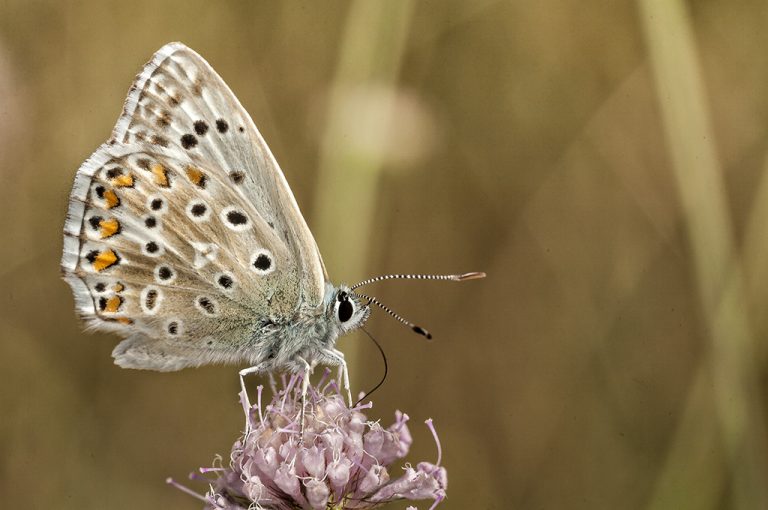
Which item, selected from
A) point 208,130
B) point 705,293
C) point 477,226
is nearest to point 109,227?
point 208,130

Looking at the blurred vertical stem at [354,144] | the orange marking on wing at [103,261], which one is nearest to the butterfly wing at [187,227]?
the orange marking on wing at [103,261]

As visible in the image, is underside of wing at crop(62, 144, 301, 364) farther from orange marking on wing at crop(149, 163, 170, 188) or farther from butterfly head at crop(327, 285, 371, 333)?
butterfly head at crop(327, 285, 371, 333)

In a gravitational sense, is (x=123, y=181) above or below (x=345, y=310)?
above

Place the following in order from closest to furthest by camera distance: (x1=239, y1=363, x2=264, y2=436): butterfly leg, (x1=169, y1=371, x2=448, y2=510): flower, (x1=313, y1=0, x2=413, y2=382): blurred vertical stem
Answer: (x1=169, y1=371, x2=448, y2=510): flower
(x1=239, y1=363, x2=264, y2=436): butterfly leg
(x1=313, y1=0, x2=413, y2=382): blurred vertical stem

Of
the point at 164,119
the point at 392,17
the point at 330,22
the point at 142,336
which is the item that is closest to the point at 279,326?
the point at 142,336

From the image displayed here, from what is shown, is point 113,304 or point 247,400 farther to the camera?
point 113,304

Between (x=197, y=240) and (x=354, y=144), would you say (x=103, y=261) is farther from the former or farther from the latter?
(x=354, y=144)

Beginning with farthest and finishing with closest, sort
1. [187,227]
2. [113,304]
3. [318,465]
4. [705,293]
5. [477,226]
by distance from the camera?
[477,226] < [705,293] < [187,227] < [113,304] < [318,465]

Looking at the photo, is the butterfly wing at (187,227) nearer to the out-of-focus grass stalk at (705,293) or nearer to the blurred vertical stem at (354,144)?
the blurred vertical stem at (354,144)

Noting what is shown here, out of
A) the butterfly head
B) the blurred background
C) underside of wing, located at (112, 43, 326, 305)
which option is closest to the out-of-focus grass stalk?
the blurred background
